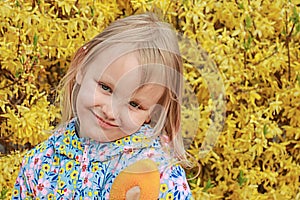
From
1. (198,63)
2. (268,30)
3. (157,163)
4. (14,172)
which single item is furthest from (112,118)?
(268,30)

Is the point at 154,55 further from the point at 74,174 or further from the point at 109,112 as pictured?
the point at 74,174

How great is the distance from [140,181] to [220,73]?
1.20 m

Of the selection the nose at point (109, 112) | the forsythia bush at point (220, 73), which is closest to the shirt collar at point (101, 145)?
the nose at point (109, 112)

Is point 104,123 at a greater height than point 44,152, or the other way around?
point 104,123

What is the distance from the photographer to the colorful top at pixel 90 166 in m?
1.60

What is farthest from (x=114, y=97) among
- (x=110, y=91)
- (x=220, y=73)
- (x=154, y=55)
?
(x=220, y=73)

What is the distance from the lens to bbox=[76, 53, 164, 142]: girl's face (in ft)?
4.81

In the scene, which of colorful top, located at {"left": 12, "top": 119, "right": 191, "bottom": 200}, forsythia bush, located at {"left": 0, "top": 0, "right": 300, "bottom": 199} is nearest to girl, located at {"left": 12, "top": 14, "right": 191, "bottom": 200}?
colorful top, located at {"left": 12, "top": 119, "right": 191, "bottom": 200}

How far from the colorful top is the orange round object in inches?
1.6

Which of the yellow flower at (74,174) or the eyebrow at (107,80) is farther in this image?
the yellow flower at (74,174)

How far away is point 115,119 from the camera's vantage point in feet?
4.92

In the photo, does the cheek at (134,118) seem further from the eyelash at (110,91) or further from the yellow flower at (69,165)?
the yellow flower at (69,165)

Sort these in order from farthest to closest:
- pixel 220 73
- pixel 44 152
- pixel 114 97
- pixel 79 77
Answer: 1. pixel 220 73
2. pixel 44 152
3. pixel 79 77
4. pixel 114 97

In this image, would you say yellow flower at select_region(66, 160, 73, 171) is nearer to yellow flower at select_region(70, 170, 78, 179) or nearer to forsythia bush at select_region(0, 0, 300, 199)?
yellow flower at select_region(70, 170, 78, 179)
